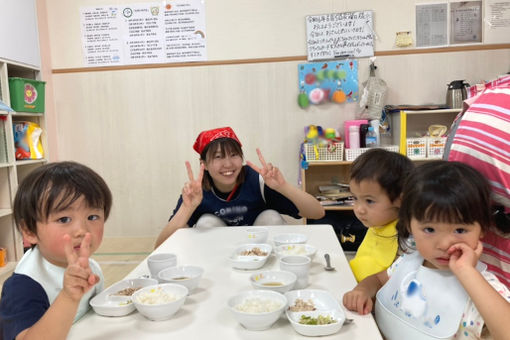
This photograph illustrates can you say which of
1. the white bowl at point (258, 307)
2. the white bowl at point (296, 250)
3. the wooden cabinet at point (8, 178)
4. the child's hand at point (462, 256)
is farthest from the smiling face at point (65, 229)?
the wooden cabinet at point (8, 178)

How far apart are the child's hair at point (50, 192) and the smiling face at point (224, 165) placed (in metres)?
1.04

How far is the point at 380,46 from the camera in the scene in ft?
11.4

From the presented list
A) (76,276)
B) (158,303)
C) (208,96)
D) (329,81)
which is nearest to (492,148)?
(158,303)

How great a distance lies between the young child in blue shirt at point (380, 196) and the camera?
1.38 metres

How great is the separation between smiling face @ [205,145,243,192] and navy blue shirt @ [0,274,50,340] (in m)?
1.17

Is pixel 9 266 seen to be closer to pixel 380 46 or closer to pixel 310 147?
pixel 310 147

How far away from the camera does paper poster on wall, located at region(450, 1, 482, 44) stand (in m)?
3.39

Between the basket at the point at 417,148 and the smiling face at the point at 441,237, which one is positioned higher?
the basket at the point at 417,148

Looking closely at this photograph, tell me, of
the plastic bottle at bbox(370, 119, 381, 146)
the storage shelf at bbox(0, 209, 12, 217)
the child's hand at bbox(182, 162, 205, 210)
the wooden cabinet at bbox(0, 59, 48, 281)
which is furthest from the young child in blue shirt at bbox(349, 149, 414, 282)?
the storage shelf at bbox(0, 209, 12, 217)

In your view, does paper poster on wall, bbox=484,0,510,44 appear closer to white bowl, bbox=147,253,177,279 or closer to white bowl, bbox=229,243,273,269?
white bowl, bbox=229,243,273,269

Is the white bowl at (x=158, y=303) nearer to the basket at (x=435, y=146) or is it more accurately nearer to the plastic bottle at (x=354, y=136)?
the plastic bottle at (x=354, y=136)

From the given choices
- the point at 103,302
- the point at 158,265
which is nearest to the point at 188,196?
the point at 158,265

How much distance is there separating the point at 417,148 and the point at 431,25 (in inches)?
44.7

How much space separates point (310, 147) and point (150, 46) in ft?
5.99
